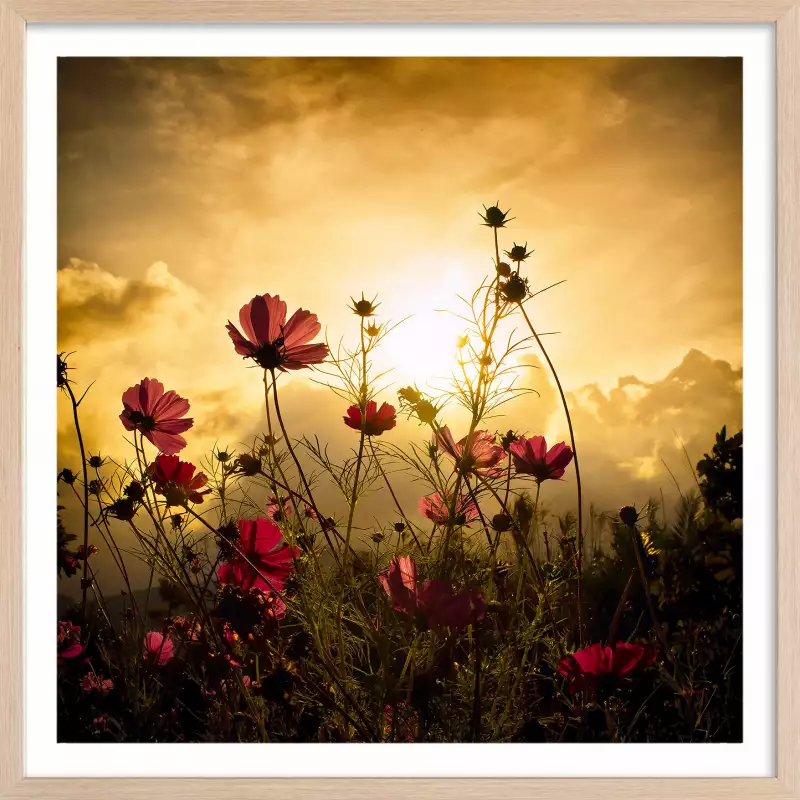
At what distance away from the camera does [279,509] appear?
0.88m

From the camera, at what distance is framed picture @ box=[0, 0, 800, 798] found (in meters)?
0.86

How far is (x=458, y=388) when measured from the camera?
0.87 m

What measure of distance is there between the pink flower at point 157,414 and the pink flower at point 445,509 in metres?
0.33

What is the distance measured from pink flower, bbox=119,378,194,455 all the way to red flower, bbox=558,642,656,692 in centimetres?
59

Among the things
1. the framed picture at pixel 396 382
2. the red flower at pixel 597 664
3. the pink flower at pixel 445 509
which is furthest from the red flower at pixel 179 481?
the red flower at pixel 597 664

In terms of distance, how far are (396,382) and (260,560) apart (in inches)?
11.7

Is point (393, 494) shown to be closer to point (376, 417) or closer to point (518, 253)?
point (376, 417)
